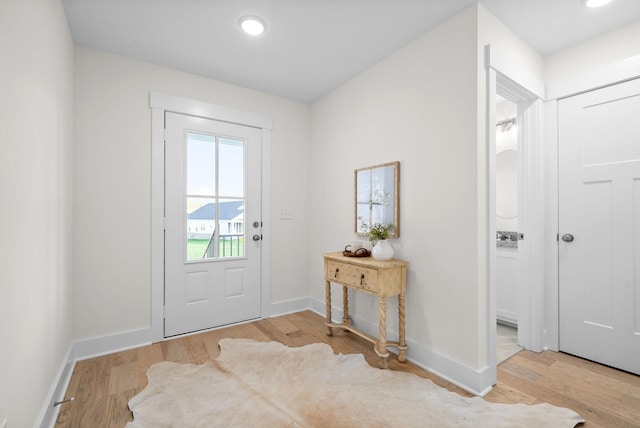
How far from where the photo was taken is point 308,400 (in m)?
1.78

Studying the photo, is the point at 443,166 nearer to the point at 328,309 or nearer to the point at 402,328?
the point at 402,328

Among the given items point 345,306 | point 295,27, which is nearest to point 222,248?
Result: point 345,306

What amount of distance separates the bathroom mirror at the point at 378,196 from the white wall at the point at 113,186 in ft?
5.78

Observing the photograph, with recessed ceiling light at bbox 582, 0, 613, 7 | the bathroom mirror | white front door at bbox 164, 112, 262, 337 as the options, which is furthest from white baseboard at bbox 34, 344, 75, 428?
recessed ceiling light at bbox 582, 0, 613, 7

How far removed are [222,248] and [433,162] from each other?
2110mm

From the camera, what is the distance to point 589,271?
2.26 meters

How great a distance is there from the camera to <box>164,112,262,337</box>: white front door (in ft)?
8.97

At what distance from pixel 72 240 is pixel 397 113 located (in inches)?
108

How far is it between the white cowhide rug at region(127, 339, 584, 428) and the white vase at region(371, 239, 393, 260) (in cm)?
79

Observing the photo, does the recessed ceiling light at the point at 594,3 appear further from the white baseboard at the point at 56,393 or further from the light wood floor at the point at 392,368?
the white baseboard at the point at 56,393

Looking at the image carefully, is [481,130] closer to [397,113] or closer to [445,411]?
[397,113]

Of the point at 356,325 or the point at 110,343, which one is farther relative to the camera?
the point at 356,325

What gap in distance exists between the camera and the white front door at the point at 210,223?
273 centimetres

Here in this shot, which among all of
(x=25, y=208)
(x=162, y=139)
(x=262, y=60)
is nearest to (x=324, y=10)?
(x=262, y=60)
